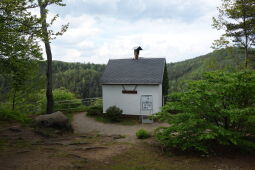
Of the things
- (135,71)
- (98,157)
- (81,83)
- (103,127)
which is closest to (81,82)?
(81,83)

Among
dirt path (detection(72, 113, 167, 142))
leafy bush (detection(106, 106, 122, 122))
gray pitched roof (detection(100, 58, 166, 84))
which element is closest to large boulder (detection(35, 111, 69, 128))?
dirt path (detection(72, 113, 167, 142))

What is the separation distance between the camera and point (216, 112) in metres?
8.04

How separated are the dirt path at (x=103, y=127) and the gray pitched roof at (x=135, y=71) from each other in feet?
13.8

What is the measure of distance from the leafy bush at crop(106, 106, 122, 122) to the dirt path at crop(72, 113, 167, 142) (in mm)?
1102

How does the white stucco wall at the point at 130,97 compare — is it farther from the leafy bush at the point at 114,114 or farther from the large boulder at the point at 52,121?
the large boulder at the point at 52,121

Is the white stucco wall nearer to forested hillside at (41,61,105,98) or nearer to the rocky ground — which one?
the rocky ground

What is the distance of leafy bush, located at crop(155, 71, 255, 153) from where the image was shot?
754 centimetres

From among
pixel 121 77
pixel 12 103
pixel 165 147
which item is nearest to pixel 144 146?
pixel 165 147

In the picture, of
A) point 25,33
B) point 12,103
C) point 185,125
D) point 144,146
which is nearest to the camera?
point 185,125

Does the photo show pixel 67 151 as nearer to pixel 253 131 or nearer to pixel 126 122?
pixel 253 131

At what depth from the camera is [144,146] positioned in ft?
33.8

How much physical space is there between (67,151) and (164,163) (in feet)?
13.6

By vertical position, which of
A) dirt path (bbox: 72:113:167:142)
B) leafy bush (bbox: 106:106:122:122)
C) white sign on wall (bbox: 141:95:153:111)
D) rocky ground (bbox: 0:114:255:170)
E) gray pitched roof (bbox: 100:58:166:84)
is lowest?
dirt path (bbox: 72:113:167:142)

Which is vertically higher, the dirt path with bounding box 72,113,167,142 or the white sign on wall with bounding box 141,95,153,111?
the white sign on wall with bounding box 141,95,153,111
